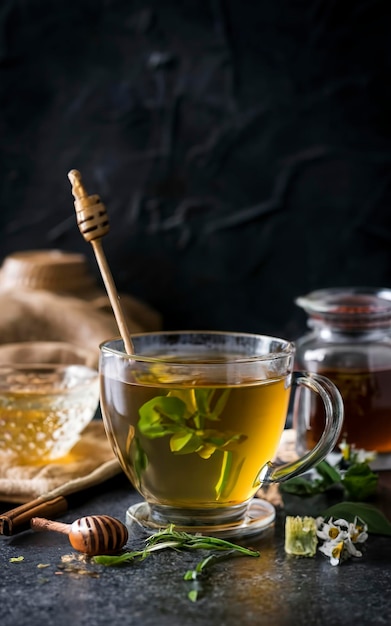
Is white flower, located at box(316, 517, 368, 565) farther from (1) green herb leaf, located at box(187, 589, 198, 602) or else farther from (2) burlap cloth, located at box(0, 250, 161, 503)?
(2) burlap cloth, located at box(0, 250, 161, 503)

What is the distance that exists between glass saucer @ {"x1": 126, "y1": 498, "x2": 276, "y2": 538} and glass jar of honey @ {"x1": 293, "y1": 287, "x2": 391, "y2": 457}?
0.58ft

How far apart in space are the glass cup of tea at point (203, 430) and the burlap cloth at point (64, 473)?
0.40ft

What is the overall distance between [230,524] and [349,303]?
41 cm

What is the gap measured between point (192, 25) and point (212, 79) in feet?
0.58

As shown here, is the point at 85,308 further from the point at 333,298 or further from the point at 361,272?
the point at 333,298

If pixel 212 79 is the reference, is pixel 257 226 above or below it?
below

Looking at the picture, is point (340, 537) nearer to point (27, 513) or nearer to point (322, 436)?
point (322, 436)

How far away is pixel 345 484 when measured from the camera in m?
1.03

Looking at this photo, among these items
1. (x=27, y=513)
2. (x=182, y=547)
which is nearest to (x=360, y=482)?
(x=182, y=547)

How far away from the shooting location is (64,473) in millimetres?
1102

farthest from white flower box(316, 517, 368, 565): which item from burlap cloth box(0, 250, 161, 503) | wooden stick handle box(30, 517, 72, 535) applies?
burlap cloth box(0, 250, 161, 503)

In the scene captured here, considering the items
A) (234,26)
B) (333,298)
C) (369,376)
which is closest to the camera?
(369,376)

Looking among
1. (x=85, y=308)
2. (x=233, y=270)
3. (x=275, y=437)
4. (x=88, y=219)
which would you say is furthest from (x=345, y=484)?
(x=233, y=270)

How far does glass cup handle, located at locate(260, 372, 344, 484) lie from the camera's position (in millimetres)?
906
